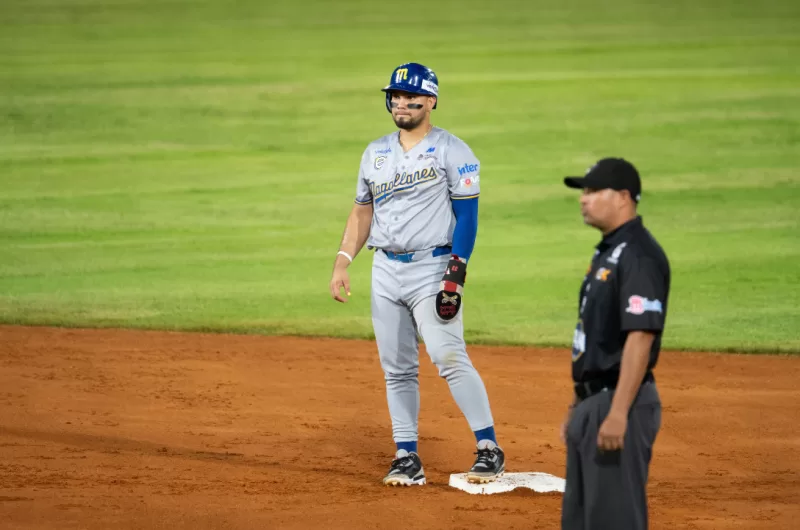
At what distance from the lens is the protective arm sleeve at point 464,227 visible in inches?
223

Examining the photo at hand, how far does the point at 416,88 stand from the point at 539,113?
1538cm

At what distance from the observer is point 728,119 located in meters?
19.8

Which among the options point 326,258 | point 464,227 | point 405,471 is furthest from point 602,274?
point 326,258

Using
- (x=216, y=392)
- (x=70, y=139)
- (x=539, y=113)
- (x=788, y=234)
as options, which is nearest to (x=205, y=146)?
(x=70, y=139)

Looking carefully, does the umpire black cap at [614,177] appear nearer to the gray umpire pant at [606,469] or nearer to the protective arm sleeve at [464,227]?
the gray umpire pant at [606,469]

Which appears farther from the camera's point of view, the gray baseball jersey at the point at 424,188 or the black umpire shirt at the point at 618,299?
the gray baseball jersey at the point at 424,188

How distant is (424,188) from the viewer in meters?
5.70

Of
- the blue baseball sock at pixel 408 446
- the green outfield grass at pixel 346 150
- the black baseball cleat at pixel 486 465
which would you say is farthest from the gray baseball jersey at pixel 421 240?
the green outfield grass at pixel 346 150

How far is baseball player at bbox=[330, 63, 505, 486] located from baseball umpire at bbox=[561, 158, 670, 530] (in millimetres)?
1665

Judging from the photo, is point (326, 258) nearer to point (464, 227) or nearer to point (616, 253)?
point (464, 227)

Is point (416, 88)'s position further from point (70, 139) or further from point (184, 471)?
point (70, 139)

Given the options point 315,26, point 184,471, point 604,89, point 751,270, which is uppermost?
point 315,26

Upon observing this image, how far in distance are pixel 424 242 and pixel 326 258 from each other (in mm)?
7216

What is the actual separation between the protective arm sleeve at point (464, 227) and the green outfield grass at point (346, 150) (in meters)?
4.14
